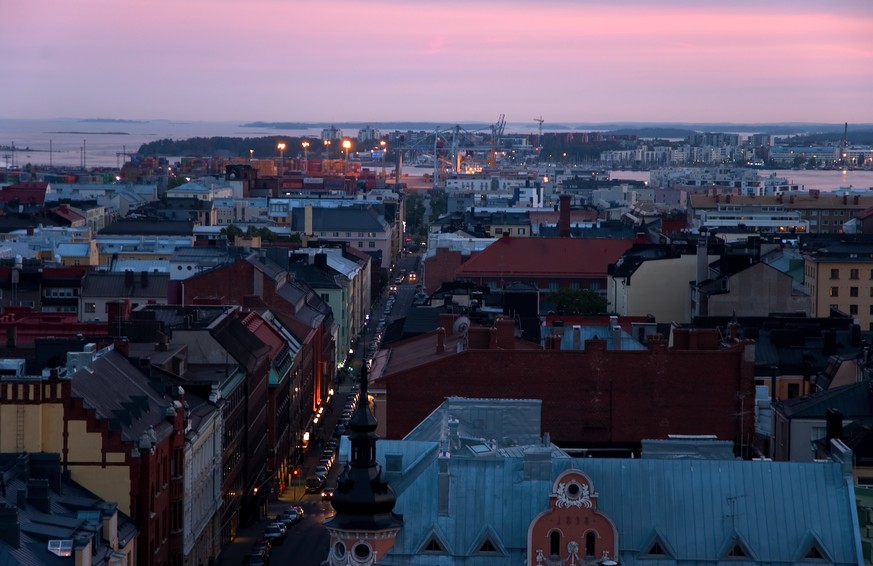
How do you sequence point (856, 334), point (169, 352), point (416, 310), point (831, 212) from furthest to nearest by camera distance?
point (831, 212), point (416, 310), point (856, 334), point (169, 352)

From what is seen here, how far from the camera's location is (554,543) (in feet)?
100.0

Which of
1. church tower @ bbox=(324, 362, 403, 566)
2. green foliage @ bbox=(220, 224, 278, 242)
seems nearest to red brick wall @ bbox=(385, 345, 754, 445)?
church tower @ bbox=(324, 362, 403, 566)

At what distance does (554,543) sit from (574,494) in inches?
29.0

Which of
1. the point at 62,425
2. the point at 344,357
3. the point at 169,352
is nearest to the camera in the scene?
the point at 62,425

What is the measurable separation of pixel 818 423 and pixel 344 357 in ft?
167

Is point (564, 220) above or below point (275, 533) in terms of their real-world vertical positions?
above

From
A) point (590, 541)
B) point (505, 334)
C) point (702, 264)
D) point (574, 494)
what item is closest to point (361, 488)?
point (574, 494)

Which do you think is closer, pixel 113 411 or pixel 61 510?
pixel 61 510

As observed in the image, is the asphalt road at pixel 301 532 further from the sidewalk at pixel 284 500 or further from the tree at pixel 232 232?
the tree at pixel 232 232

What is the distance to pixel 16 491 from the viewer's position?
34875 millimetres

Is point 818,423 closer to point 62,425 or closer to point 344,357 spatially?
point 62,425

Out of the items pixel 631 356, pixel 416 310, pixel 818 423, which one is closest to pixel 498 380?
pixel 631 356

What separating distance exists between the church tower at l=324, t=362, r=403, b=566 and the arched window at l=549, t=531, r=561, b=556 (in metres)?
2.41

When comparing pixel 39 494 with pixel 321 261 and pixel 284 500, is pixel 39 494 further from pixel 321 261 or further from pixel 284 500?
pixel 321 261
